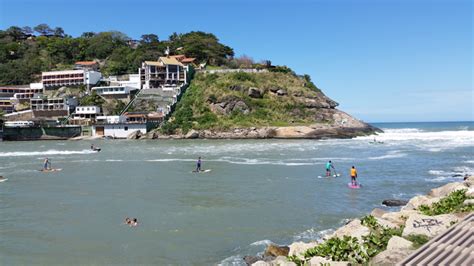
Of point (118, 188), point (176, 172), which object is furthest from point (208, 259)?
point (176, 172)

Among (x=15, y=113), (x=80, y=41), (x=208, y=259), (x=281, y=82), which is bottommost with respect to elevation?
(x=208, y=259)

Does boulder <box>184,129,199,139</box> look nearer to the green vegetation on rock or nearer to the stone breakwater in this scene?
the green vegetation on rock

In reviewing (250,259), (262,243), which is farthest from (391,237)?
(262,243)

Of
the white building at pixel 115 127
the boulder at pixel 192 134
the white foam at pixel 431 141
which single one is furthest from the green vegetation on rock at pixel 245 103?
→ the white foam at pixel 431 141

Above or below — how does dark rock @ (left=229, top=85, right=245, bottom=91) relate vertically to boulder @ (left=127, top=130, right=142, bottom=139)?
above

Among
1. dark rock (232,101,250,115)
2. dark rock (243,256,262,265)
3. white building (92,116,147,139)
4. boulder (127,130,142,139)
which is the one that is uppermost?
dark rock (232,101,250,115)

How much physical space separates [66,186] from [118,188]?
3.92 m

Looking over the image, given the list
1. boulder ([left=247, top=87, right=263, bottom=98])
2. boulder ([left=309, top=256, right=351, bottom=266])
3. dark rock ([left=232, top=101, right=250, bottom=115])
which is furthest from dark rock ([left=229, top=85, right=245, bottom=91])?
boulder ([left=309, top=256, right=351, bottom=266])

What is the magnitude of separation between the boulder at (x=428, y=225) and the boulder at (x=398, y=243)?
900 millimetres

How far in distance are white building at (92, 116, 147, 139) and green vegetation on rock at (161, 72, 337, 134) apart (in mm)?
5952

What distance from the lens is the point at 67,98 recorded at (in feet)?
318

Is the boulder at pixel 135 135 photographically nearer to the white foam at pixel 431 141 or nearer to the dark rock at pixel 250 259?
the white foam at pixel 431 141

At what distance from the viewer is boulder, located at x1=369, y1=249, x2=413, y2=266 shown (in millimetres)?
8266

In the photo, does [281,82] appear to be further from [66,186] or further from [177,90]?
[66,186]
